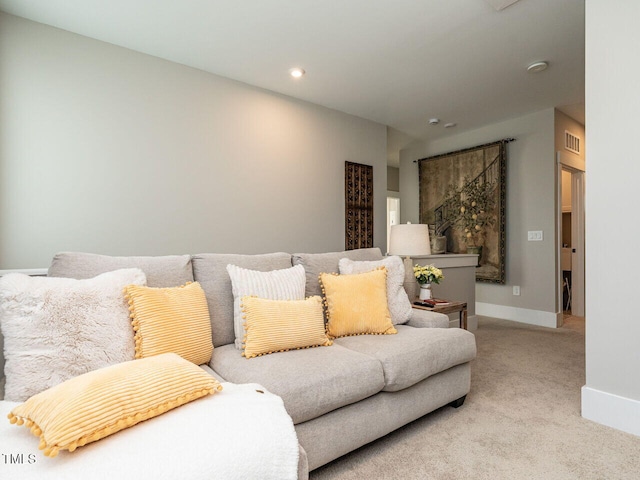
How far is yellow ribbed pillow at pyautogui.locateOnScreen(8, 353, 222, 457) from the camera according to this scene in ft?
2.73

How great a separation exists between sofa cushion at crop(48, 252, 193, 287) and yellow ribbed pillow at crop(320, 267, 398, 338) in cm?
81

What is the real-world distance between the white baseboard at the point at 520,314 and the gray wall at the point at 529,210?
0.05m

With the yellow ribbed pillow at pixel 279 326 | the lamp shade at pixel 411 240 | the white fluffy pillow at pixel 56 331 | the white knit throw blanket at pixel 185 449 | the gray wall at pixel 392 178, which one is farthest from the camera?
the gray wall at pixel 392 178

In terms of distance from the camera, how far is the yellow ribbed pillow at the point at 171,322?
4.58 ft

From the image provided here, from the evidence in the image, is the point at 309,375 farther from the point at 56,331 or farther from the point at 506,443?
the point at 506,443

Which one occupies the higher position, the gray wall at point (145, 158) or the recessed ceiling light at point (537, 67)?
the recessed ceiling light at point (537, 67)

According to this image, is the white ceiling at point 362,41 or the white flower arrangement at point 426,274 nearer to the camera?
the white ceiling at point 362,41

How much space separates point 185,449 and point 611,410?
7.22 feet

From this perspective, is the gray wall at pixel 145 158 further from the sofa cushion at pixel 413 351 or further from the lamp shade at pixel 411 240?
the sofa cushion at pixel 413 351

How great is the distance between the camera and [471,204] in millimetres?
4871

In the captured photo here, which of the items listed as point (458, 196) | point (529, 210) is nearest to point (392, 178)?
point (458, 196)

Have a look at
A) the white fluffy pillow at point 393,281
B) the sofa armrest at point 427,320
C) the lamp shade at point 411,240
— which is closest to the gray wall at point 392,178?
the lamp shade at point 411,240

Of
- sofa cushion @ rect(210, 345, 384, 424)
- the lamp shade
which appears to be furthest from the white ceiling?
sofa cushion @ rect(210, 345, 384, 424)

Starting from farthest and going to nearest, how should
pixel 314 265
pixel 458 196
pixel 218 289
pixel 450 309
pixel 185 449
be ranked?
pixel 458 196
pixel 450 309
pixel 314 265
pixel 218 289
pixel 185 449
